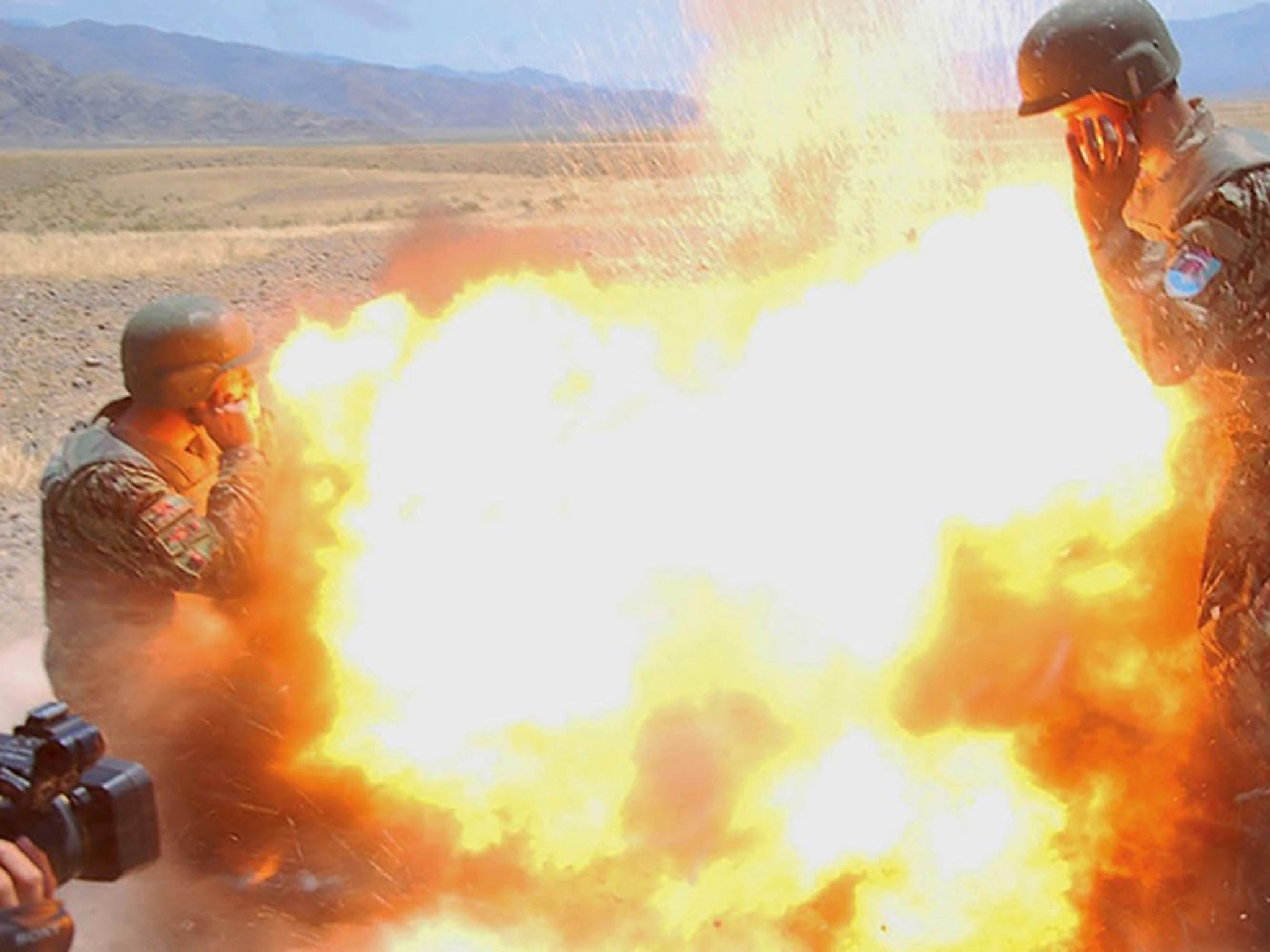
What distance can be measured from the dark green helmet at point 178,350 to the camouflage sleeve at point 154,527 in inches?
12.8

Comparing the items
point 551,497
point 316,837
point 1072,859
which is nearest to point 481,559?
point 551,497

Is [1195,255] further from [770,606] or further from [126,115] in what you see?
[126,115]

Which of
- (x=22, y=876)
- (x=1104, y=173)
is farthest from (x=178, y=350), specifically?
(x=1104, y=173)

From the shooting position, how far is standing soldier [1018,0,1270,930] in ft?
12.5

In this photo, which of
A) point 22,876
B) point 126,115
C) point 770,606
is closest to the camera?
point 22,876

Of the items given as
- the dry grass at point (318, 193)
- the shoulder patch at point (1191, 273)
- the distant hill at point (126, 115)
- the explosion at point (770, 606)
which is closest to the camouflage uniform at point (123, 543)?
the explosion at point (770, 606)

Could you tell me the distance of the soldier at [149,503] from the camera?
14.3ft

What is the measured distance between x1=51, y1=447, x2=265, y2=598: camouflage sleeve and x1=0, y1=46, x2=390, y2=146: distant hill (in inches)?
5548

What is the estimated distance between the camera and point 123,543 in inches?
171

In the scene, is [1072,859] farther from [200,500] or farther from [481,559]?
[200,500]

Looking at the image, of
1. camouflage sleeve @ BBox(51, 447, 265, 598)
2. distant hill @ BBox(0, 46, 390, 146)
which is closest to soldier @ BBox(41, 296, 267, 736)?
camouflage sleeve @ BBox(51, 447, 265, 598)

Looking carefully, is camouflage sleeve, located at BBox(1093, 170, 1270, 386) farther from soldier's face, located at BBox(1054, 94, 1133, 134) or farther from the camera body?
the camera body

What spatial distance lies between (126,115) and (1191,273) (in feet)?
538

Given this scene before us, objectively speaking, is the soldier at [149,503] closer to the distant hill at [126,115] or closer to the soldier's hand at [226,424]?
the soldier's hand at [226,424]
